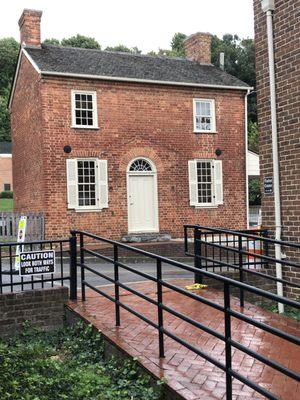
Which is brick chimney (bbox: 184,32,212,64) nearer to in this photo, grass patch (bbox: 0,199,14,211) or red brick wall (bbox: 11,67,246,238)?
red brick wall (bbox: 11,67,246,238)

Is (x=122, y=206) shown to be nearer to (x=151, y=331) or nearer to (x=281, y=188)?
(x=281, y=188)

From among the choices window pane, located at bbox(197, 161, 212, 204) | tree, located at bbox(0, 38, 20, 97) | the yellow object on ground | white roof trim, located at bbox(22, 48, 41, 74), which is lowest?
the yellow object on ground

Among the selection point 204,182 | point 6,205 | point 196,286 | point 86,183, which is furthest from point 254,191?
point 196,286

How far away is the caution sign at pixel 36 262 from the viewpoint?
712 centimetres

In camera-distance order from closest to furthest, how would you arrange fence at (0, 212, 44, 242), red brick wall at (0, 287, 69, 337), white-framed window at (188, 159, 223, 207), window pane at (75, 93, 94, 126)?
red brick wall at (0, 287, 69, 337) → fence at (0, 212, 44, 242) → window pane at (75, 93, 94, 126) → white-framed window at (188, 159, 223, 207)

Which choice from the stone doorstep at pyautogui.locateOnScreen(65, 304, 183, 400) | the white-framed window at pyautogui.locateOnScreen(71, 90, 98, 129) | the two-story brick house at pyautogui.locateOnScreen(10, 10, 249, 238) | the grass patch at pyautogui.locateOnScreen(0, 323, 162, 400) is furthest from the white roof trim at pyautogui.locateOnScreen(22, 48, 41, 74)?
the grass patch at pyautogui.locateOnScreen(0, 323, 162, 400)

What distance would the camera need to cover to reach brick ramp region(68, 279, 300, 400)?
4363 mm

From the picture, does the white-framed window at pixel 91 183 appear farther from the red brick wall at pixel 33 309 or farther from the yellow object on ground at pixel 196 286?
the red brick wall at pixel 33 309

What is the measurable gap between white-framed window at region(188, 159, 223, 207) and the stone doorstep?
13.5 m

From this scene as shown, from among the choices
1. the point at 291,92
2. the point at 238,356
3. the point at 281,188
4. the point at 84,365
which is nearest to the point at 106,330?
the point at 84,365

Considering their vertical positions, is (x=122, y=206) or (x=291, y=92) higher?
(x=291, y=92)

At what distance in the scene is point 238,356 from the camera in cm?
522

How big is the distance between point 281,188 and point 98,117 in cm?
1146

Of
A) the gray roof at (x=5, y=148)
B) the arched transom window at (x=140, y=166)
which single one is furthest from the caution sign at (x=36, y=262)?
the gray roof at (x=5, y=148)
